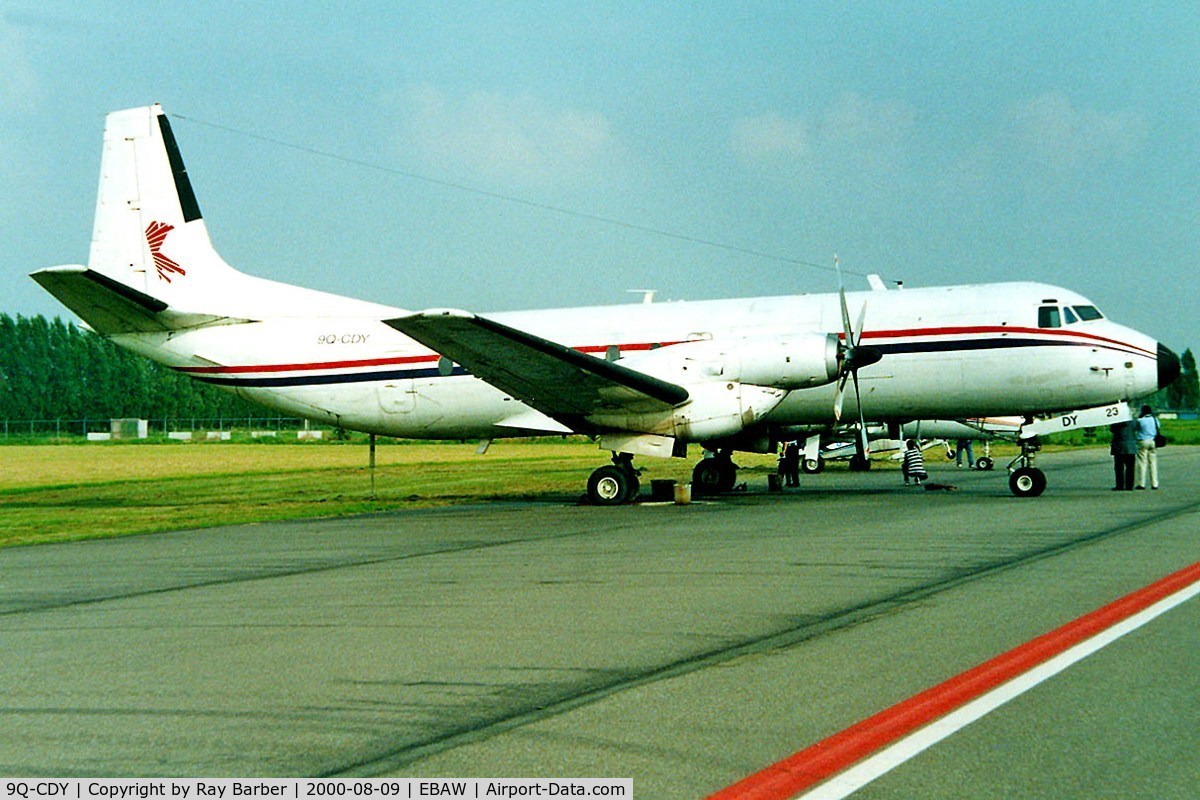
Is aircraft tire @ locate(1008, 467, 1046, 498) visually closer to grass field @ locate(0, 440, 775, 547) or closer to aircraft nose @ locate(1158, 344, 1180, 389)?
aircraft nose @ locate(1158, 344, 1180, 389)

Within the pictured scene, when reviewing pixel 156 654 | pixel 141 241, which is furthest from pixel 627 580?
pixel 141 241

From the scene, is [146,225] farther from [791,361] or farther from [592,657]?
[592,657]

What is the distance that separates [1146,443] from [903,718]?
2056cm

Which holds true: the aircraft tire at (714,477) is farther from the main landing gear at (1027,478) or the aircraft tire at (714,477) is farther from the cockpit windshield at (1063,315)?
the cockpit windshield at (1063,315)

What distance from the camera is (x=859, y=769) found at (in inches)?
181

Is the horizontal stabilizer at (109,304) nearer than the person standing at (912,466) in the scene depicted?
Yes

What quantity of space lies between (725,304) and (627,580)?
1284cm

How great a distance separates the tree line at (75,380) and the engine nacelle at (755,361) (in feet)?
300

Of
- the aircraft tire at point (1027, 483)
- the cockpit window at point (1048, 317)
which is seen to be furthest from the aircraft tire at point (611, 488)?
the cockpit window at point (1048, 317)

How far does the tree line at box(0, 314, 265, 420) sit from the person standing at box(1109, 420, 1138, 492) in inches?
3696

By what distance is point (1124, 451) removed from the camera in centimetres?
2338

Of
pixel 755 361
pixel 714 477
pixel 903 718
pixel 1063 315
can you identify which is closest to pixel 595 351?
pixel 755 361

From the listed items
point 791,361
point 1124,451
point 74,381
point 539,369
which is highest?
point 74,381

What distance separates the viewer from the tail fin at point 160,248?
23797 mm
